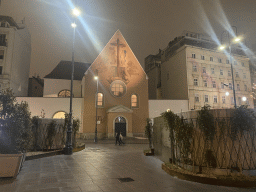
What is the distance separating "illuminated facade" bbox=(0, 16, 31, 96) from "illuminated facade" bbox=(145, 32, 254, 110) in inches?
1243

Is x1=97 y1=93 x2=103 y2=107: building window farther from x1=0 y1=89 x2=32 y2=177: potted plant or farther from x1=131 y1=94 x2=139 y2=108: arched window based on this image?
x1=0 y1=89 x2=32 y2=177: potted plant

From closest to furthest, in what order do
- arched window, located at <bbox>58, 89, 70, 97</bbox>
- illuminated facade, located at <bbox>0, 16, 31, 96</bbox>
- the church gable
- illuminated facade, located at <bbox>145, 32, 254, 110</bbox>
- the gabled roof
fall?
the church gable < illuminated facade, located at <bbox>0, 16, 31, 96</bbox> < illuminated facade, located at <bbox>145, 32, 254, 110</bbox> < arched window, located at <bbox>58, 89, 70, 97</bbox> < the gabled roof

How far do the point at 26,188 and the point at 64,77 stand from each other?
3750cm

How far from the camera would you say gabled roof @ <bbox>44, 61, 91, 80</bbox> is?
4091cm

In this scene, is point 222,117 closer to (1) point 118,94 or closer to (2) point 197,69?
(1) point 118,94

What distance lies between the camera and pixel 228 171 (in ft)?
23.1

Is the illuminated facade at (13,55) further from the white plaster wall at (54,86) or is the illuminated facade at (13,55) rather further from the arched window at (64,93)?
the arched window at (64,93)

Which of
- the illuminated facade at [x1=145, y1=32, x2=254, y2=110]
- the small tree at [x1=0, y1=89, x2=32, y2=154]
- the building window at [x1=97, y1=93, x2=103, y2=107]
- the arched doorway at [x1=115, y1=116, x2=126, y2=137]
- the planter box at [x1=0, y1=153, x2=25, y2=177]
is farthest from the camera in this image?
the illuminated facade at [x1=145, y1=32, x2=254, y2=110]

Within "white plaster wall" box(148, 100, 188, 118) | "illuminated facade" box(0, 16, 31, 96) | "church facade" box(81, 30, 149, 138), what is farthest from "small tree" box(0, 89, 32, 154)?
Result: "illuminated facade" box(0, 16, 31, 96)

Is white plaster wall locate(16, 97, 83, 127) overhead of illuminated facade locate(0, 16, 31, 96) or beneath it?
beneath

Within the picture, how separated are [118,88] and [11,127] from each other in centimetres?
2902

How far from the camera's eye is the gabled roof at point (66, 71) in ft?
Result: 134

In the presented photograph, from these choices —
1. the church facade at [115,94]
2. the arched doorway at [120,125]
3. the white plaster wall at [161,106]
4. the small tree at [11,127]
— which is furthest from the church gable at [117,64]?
the small tree at [11,127]

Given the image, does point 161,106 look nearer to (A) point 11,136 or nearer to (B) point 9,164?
(A) point 11,136
